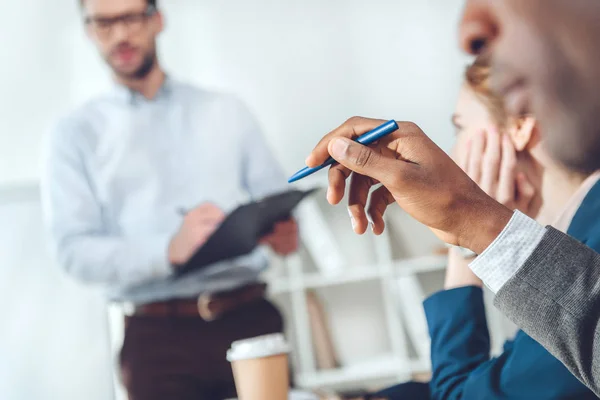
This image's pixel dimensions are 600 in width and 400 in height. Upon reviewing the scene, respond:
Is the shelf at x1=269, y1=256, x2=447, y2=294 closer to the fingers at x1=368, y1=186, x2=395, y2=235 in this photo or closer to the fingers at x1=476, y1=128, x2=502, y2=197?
the fingers at x1=476, y1=128, x2=502, y2=197

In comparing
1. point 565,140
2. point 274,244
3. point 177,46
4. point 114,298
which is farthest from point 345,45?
point 114,298

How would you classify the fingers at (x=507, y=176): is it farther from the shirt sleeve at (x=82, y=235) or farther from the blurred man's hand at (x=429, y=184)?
the shirt sleeve at (x=82, y=235)

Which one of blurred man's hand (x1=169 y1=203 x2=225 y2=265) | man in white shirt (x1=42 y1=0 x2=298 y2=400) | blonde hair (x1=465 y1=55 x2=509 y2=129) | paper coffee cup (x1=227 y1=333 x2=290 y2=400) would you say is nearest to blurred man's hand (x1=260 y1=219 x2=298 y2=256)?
man in white shirt (x1=42 y1=0 x2=298 y2=400)

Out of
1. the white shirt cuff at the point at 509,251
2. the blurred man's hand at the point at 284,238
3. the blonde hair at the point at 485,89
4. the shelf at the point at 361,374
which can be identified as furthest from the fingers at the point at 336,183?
the shelf at the point at 361,374

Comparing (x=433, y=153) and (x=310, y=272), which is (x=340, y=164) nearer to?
(x=433, y=153)

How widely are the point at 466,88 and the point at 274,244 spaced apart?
26.5 inches

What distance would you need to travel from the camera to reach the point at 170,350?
62.7 inches

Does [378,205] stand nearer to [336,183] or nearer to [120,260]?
[336,183]

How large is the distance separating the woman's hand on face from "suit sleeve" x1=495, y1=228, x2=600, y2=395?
507mm

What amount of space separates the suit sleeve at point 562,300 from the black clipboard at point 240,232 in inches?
42.8

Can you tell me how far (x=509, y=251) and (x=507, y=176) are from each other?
53cm

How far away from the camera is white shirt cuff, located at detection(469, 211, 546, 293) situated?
0.53 m

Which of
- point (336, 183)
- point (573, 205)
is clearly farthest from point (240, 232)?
point (336, 183)

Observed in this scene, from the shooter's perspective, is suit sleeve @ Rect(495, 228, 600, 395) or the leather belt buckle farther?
the leather belt buckle
